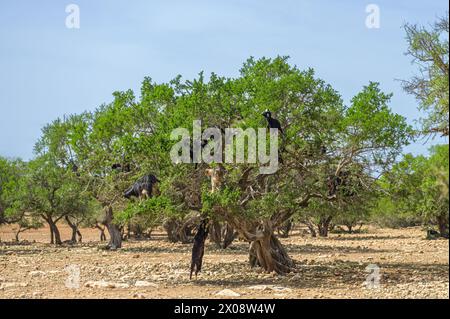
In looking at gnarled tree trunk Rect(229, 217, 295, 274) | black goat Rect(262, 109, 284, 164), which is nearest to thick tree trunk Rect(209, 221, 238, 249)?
gnarled tree trunk Rect(229, 217, 295, 274)

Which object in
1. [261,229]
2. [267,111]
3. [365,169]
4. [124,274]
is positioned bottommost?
[124,274]

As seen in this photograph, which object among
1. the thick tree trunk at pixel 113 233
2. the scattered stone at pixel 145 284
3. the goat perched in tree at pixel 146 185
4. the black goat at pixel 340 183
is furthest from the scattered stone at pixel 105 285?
the thick tree trunk at pixel 113 233

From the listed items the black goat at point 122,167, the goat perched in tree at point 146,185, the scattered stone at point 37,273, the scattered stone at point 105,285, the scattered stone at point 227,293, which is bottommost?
the scattered stone at point 37,273

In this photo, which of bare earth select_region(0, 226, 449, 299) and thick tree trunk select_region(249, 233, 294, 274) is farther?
thick tree trunk select_region(249, 233, 294, 274)

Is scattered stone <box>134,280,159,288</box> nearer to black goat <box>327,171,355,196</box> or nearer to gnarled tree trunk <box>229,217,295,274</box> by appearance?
gnarled tree trunk <box>229,217,295,274</box>

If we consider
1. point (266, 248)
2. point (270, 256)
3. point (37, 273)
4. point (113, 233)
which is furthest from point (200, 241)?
point (113, 233)

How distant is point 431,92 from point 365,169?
548 cm

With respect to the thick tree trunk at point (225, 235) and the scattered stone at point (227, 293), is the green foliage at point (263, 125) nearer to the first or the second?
the scattered stone at point (227, 293)

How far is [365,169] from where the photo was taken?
67.4 feet

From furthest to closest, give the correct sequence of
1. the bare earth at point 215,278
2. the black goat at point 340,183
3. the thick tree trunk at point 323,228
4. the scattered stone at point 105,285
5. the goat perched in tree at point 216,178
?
the thick tree trunk at point 323,228 → the black goat at point 340,183 → the goat perched in tree at point 216,178 → the scattered stone at point 105,285 → the bare earth at point 215,278

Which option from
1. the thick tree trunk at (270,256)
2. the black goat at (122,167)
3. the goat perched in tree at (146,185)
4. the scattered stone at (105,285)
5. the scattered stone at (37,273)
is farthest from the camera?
the black goat at (122,167)

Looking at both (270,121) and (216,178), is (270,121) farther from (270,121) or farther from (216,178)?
(216,178)
